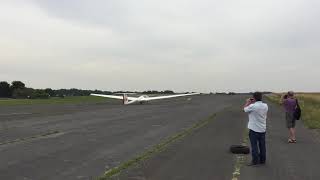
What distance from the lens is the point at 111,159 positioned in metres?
13.7

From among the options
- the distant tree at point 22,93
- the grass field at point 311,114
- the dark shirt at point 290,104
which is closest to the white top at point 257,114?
the dark shirt at point 290,104

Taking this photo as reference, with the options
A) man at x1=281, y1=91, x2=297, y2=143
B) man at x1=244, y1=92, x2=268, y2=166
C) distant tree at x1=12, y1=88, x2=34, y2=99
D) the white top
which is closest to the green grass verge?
man at x1=244, y1=92, x2=268, y2=166

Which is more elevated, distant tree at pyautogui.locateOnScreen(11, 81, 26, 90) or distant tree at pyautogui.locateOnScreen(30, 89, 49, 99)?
distant tree at pyautogui.locateOnScreen(11, 81, 26, 90)

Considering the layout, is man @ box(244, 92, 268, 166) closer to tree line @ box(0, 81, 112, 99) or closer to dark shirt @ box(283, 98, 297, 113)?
dark shirt @ box(283, 98, 297, 113)

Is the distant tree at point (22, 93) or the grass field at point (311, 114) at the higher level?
the distant tree at point (22, 93)

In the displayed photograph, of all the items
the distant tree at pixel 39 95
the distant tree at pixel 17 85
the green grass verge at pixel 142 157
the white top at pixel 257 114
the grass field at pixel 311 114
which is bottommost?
the green grass verge at pixel 142 157

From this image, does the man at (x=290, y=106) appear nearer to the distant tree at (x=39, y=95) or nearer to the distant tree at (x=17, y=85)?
the distant tree at (x=39, y=95)

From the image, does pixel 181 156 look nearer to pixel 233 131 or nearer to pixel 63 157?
pixel 63 157

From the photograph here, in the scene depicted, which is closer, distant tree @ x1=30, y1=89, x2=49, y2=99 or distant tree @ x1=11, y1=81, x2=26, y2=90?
distant tree @ x1=30, y1=89, x2=49, y2=99

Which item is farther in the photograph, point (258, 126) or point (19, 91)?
point (19, 91)

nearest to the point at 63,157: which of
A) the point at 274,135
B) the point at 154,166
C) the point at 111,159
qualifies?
the point at 111,159

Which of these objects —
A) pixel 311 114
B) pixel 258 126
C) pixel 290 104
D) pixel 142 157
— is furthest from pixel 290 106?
pixel 311 114

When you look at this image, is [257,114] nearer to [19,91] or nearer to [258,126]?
[258,126]

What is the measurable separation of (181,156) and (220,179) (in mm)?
3768
